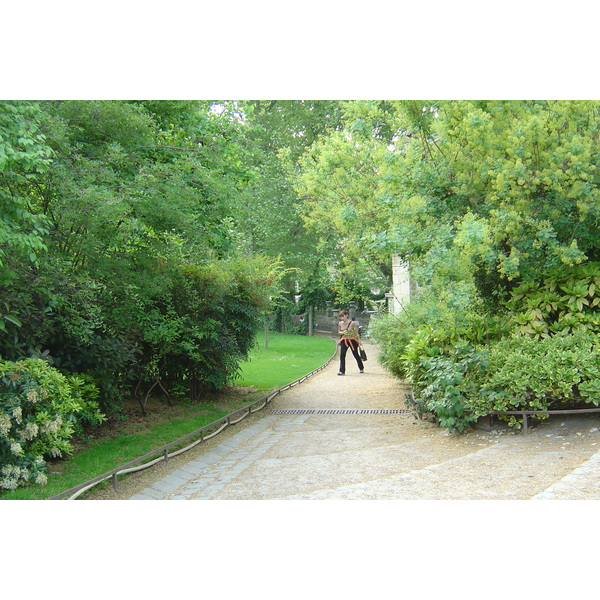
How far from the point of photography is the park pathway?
5.54 meters

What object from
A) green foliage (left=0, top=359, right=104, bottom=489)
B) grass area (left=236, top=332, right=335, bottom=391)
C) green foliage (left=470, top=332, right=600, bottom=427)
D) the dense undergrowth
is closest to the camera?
green foliage (left=0, top=359, right=104, bottom=489)

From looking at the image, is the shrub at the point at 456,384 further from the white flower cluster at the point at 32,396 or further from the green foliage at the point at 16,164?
the green foliage at the point at 16,164

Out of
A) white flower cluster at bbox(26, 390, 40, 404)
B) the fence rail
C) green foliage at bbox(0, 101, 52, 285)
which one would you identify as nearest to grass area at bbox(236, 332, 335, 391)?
the fence rail

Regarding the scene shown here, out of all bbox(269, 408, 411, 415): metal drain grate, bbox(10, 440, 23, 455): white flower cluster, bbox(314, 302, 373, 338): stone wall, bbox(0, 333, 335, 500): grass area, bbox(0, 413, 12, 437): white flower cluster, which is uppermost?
bbox(314, 302, 373, 338): stone wall

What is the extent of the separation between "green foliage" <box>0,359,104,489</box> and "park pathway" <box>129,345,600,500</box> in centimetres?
101

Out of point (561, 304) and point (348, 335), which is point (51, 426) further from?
point (348, 335)

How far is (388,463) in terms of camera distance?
672 cm

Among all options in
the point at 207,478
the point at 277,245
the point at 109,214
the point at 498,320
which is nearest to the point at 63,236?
the point at 109,214

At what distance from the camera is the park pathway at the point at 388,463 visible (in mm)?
5539

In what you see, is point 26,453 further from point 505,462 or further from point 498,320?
point 498,320

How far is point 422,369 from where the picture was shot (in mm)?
8898

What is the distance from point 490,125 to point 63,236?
539cm

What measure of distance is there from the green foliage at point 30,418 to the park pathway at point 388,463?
3.31ft

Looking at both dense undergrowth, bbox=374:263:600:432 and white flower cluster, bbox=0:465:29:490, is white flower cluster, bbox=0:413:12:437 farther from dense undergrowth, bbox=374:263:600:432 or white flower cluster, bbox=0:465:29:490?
dense undergrowth, bbox=374:263:600:432
